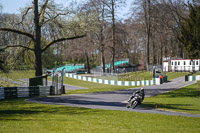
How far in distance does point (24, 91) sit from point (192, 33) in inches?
614

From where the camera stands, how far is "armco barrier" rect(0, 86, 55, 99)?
805 inches

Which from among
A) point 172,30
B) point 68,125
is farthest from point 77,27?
point 172,30

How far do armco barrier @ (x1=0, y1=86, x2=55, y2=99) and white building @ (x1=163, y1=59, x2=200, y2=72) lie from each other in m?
32.7

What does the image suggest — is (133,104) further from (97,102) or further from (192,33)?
(192,33)

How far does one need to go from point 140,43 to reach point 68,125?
6682cm

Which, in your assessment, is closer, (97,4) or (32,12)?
(32,12)

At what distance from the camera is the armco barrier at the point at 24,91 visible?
67.1 ft

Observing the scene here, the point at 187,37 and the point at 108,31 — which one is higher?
the point at 108,31

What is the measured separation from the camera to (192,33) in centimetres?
2241

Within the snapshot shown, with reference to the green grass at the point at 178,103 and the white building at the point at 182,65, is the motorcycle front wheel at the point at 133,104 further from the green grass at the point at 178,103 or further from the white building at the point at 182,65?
the white building at the point at 182,65

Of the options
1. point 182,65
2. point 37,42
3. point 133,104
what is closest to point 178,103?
point 133,104

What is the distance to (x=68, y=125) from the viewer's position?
9539 mm

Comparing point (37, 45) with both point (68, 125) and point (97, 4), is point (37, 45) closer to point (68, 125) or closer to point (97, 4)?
point (68, 125)

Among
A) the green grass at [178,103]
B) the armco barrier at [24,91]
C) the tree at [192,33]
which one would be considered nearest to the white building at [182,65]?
the green grass at [178,103]
